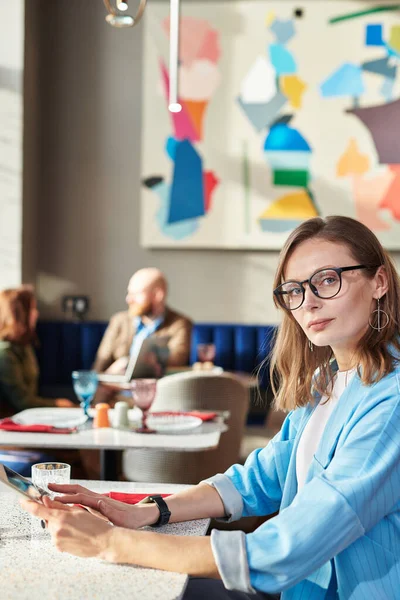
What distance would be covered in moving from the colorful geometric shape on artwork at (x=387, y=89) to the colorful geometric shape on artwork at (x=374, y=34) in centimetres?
29

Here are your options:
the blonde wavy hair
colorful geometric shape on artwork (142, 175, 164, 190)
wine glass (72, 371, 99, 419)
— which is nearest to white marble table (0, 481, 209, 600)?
the blonde wavy hair

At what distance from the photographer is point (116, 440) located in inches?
97.4

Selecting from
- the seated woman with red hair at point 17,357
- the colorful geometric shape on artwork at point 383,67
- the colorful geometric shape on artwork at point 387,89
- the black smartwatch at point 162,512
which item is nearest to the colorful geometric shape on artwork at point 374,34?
the colorful geometric shape on artwork at point 383,67

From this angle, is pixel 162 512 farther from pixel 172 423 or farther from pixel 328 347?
pixel 172 423

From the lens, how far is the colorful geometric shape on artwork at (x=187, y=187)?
5.80 meters

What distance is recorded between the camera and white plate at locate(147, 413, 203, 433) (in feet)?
8.72

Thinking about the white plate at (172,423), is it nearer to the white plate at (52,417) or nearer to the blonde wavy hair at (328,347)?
the white plate at (52,417)

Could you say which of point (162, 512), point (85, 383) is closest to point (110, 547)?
point (162, 512)

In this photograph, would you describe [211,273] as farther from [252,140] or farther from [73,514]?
[73,514]

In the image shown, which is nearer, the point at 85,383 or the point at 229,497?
the point at 229,497

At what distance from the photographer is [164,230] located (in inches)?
229

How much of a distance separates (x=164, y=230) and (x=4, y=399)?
8.92 feet

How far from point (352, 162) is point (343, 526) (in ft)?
16.1

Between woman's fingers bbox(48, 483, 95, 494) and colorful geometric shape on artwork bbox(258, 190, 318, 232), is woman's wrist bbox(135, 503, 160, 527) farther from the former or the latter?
colorful geometric shape on artwork bbox(258, 190, 318, 232)
